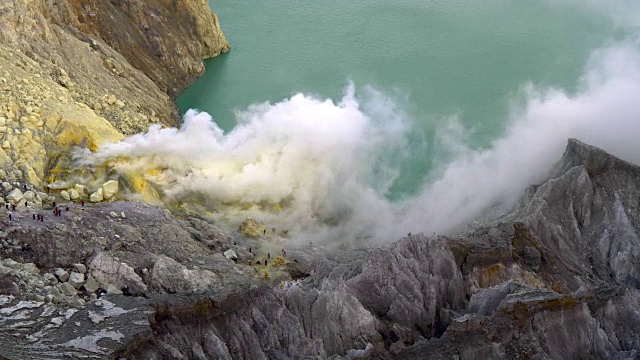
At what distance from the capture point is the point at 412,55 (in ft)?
204

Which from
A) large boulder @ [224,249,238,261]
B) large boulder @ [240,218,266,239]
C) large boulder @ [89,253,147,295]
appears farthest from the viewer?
large boulder @ [240,218,266,239]

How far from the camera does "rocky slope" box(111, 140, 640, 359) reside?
2859 cm

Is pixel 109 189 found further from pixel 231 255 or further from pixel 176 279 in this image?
pixel 176 279

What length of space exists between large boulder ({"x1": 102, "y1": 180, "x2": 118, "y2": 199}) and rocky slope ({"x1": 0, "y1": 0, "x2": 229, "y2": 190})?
2713 mm

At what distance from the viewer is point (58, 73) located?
162ft

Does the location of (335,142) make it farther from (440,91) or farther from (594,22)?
(594,22)

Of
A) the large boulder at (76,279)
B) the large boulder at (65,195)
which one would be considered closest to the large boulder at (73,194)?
the large boulder at (65,195)

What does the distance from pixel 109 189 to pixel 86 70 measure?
1458cm

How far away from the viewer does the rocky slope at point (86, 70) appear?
42.5 metres

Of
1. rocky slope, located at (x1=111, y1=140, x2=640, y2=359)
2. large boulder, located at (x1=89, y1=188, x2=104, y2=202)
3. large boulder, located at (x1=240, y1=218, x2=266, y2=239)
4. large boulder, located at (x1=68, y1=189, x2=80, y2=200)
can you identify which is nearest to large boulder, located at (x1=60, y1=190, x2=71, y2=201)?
large boulder, located at (x1=68, y1=189, x2=80, y2=200)

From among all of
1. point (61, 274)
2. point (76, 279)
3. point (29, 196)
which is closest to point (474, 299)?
point (76, 279)

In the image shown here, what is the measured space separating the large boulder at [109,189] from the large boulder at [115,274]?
26.1 feet

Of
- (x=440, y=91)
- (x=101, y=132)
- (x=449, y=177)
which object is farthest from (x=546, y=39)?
(x=101, y=132)

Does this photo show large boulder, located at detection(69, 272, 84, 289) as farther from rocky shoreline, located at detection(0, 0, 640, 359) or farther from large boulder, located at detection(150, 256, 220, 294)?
large boulder, located at detection(150, 256, 220, 294)
